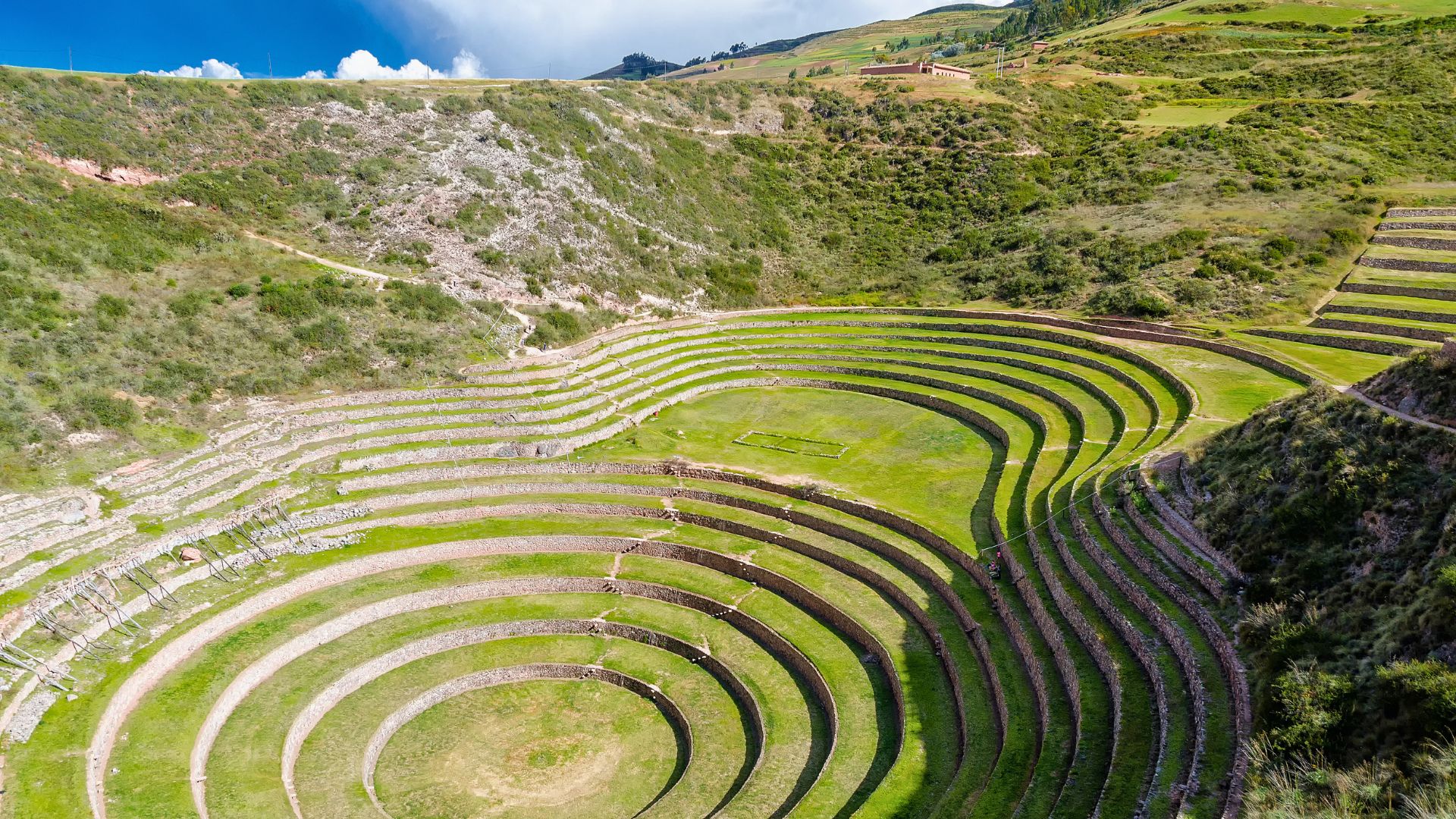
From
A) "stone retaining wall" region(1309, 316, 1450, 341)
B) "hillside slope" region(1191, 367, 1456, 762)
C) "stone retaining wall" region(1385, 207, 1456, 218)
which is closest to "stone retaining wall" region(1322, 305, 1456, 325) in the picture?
"stone retaining wall" region(1309, 316, 1450, 341)

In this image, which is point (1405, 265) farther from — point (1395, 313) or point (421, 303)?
point (421, 303)

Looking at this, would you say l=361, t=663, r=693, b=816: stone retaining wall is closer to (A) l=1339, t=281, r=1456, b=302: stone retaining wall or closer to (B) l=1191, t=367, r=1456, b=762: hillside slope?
(B) l=1191, t=367, r=1456, b=762: hillside slope

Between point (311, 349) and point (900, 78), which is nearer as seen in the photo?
point (311, 349)

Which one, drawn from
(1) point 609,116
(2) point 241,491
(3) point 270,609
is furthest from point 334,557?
(1) point 609,116

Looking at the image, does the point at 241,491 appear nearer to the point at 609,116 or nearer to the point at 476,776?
the point at 476,776

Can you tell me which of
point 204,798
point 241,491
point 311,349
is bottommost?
point 204,798

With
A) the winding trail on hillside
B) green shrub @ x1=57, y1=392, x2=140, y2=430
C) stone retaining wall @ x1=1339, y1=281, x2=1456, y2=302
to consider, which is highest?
green shrub @ x1=57, y1=392, x2=140, y2=430

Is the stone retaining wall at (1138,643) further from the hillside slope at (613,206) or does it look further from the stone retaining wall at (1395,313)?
the hillside slope at (613,206)

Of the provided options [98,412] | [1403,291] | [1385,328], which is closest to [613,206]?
[98,412]

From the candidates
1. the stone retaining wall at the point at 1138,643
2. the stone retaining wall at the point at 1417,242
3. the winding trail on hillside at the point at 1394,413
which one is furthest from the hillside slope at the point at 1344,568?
the stone retaining wall at the point at 1417,242
